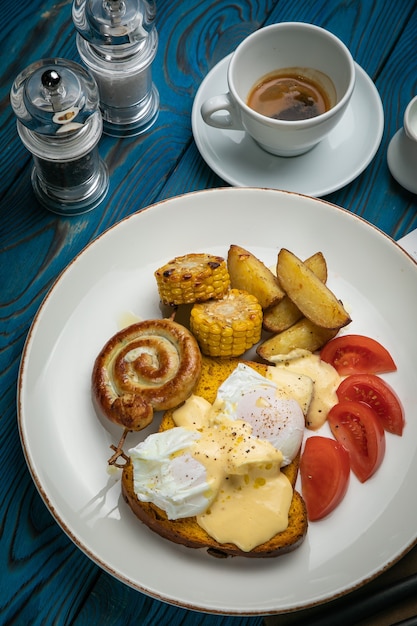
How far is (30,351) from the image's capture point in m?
2.90

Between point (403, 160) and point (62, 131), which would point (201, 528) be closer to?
point (62, 131)

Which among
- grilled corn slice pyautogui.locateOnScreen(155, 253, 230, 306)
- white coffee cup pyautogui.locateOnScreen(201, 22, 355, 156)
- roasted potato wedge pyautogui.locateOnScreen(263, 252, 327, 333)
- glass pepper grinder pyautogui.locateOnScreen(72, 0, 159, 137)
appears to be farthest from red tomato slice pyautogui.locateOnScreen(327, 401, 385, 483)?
glass pepper grinder pyautogui.locateOnScreen(72, 0, 159, 137)

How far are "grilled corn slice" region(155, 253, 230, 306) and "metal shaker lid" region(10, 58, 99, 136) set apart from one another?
0.66 m

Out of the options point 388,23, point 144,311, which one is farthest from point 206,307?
point 388,23

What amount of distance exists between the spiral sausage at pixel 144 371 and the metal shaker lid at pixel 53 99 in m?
0.80

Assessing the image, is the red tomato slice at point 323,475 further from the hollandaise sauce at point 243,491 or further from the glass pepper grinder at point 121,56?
the glass pepper grinder at point 121,56

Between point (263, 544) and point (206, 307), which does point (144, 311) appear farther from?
point (263, 544)

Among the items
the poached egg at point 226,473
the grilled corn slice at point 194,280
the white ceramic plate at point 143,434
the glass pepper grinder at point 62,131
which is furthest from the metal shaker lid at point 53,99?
the poached egg at point 226,473

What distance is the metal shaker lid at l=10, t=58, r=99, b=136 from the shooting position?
2.88 m

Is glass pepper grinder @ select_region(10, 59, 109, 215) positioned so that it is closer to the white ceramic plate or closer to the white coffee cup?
the white ceramic plate

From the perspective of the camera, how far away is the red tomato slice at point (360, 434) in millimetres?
2770

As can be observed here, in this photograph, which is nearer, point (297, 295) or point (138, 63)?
point (297, 295)

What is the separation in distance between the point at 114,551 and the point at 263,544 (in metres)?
0.52

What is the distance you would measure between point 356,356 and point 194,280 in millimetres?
666
